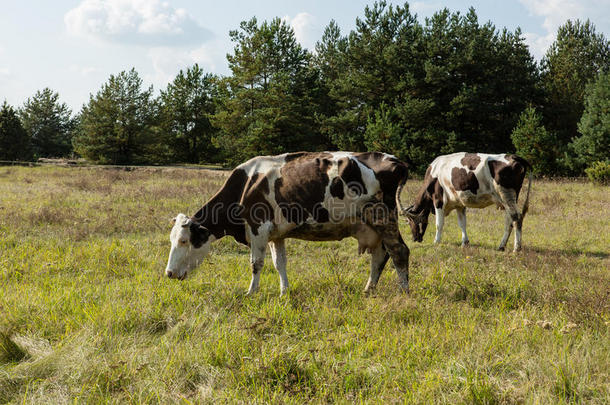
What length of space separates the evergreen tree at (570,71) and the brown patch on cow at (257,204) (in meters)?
31.6

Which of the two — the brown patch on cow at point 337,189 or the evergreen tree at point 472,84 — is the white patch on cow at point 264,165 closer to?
the brown patch on cow at point 337,189

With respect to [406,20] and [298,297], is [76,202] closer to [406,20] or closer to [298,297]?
[298,297]

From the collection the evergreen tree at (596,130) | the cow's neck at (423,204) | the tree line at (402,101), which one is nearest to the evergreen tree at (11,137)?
the tree line at (402,101)

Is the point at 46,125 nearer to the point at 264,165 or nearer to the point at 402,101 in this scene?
the point at 402,101

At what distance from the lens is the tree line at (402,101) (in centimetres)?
2603

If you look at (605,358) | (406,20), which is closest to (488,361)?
(605,358)

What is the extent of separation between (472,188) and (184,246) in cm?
676

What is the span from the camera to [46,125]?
56.6m

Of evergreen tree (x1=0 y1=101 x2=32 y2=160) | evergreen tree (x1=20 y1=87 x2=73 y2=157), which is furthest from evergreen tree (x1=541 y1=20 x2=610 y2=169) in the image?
evergreen tree (x1=20 y1=87 x2=73 y2=157)

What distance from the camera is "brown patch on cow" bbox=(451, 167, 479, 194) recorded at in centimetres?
918

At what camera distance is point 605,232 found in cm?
989

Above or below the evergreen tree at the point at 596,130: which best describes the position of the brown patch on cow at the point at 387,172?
below

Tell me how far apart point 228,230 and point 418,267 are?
3.16 meters

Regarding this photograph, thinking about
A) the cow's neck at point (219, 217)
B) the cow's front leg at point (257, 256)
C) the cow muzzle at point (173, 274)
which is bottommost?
the cow muzzle at point (173, 274)
